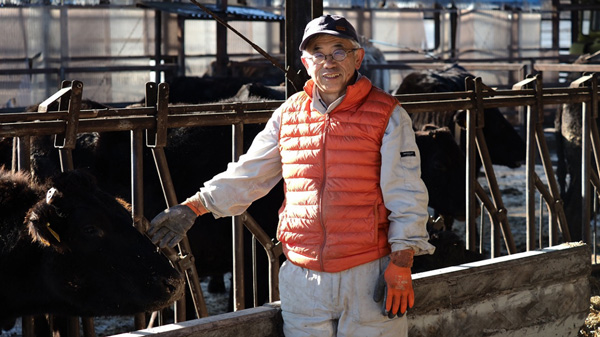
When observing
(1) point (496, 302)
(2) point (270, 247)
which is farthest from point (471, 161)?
(2) point (270, 247)

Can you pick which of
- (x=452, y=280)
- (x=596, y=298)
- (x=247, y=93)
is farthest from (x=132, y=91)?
(x=452, y=280)

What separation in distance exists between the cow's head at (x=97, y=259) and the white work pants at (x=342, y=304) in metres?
0.65

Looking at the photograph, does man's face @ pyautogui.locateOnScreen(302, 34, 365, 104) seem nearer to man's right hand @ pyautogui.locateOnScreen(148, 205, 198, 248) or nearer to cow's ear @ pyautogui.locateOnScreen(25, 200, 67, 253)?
man's right hand @ pyautogui.locateOnScreen(148, 205, 198, 248)

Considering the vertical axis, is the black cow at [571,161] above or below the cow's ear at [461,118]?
below

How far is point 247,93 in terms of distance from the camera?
27.1 ft

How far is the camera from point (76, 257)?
365 cm

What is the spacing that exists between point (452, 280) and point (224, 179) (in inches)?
53.6

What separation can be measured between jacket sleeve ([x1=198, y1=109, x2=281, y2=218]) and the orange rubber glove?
679 millimetres

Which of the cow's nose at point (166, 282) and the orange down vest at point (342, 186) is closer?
the orange down vest at point (342, 186)

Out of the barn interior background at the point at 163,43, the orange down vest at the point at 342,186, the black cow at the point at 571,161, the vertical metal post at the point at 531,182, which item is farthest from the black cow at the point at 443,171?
the orange down vest at the point at 342,186

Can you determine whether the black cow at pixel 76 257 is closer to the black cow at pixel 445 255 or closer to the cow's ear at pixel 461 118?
the black cow at pixel 445 255

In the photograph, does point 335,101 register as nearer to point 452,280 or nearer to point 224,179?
point 224,179

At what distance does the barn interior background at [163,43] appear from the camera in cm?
1405

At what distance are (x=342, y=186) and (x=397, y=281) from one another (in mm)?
414
